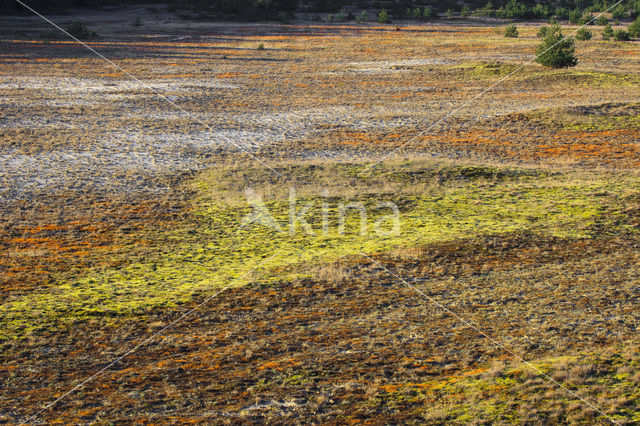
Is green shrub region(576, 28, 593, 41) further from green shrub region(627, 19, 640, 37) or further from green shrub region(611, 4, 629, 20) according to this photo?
green shrub region(611, 4, 629, 20)

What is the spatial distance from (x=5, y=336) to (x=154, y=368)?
186 cm

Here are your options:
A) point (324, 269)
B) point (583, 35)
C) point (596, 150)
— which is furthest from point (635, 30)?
Answer: point (324, 269)

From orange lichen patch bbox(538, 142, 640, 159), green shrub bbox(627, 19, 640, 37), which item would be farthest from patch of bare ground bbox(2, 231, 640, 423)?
green shrub bbox(627, 19, 640, 37)

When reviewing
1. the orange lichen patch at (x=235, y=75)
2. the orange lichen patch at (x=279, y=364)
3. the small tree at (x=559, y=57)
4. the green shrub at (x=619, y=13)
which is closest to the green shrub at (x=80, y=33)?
the orange lichen patch at (x=235, y=75)

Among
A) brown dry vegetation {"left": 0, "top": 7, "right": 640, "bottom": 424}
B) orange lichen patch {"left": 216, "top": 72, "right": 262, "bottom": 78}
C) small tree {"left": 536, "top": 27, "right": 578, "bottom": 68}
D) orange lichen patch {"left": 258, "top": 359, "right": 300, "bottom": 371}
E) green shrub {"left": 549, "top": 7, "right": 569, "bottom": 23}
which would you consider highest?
green shrub {"left": 549, "top": 7, "right": 569, "bottom": 23}

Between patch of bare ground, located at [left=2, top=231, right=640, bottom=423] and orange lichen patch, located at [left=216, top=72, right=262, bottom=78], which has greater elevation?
orange lichen patch, located at [left=216, top=72, right=262, bottom=78]

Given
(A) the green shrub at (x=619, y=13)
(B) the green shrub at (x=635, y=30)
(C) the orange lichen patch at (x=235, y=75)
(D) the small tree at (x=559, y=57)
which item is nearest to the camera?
(C) the orange lichen patch at (x=235, y=75)

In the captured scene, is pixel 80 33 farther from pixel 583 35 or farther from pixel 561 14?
pixel 561 14

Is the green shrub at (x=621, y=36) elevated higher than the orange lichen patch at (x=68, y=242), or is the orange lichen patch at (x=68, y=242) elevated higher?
the green shrub at (x=621, y=36)

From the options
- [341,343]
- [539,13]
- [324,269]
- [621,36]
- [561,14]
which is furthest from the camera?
[561,14]

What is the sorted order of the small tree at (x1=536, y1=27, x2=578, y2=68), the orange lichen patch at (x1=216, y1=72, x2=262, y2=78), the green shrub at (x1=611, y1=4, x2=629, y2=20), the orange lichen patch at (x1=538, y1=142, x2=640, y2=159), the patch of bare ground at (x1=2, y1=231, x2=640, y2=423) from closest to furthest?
the patch of bare ground at (x1=2, y1=231, x2=640, y2=423) → the orange lichen patch at (x1=538, y1=142, x2=640, y2=159) → the orange lichen patch at (x1=216, y1=72, x2=262, y2=78) → the small tree at (x1=536, y1=27, x2=578, y2=68) → the green shrub at (x1=611, y1=4, x2=629, y2=20)

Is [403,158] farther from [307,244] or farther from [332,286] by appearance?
[332,286]

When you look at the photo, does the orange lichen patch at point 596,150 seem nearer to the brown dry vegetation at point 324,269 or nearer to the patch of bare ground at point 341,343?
the brown dry vegetation at point 324,269

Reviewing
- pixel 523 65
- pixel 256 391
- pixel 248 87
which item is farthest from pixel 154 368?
pixel 523 65
